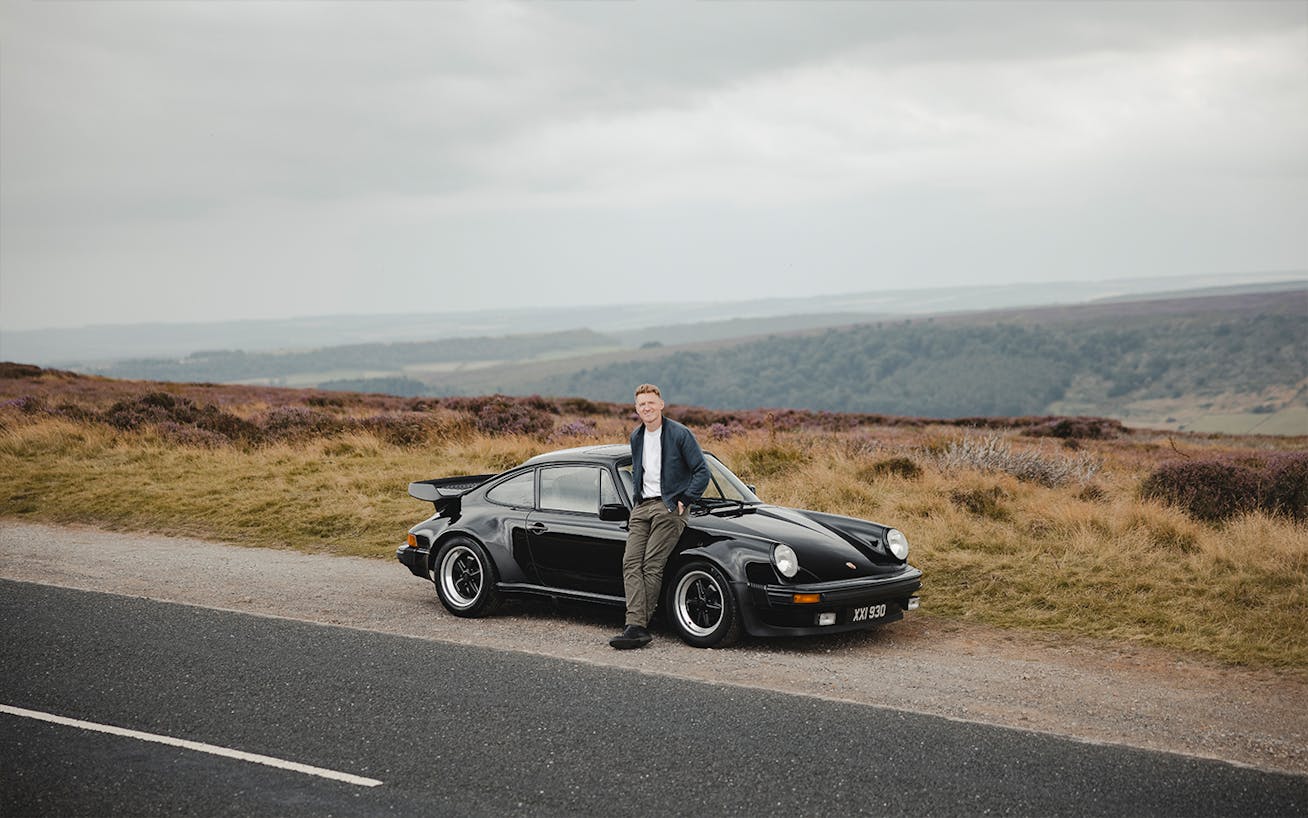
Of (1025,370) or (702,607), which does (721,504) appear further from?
(1025,370)

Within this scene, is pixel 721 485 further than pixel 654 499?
Yes

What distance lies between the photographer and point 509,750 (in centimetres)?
583

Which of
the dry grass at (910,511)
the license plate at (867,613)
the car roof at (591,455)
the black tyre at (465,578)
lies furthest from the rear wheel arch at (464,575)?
the dry grass at (910,511)

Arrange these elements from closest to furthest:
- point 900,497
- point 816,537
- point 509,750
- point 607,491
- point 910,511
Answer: point 509,750 < point 816,537 < point 607,491 < point 910,511 < point 900,497

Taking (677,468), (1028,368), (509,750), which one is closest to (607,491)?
(677,468)

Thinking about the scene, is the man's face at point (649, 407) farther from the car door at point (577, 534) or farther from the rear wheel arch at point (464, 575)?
the rear wheel arch at point (464, 575)

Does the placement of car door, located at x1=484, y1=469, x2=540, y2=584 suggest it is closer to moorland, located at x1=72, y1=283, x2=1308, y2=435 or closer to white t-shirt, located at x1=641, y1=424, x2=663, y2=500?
white t-shirt, located at x1=641, y1=424, x2=663, y2=500

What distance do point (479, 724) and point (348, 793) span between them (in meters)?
1.09

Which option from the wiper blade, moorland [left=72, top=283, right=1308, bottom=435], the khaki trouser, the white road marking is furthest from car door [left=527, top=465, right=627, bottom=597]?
moorland [left=72, top=283, right=1308, bottom=435]

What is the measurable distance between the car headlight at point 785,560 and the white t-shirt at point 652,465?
1.01 m

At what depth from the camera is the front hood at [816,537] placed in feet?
26.3

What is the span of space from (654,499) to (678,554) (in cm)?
45

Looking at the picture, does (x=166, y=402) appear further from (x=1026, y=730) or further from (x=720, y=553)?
(x=1026, y=730)

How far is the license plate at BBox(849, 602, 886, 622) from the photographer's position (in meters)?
7.95
